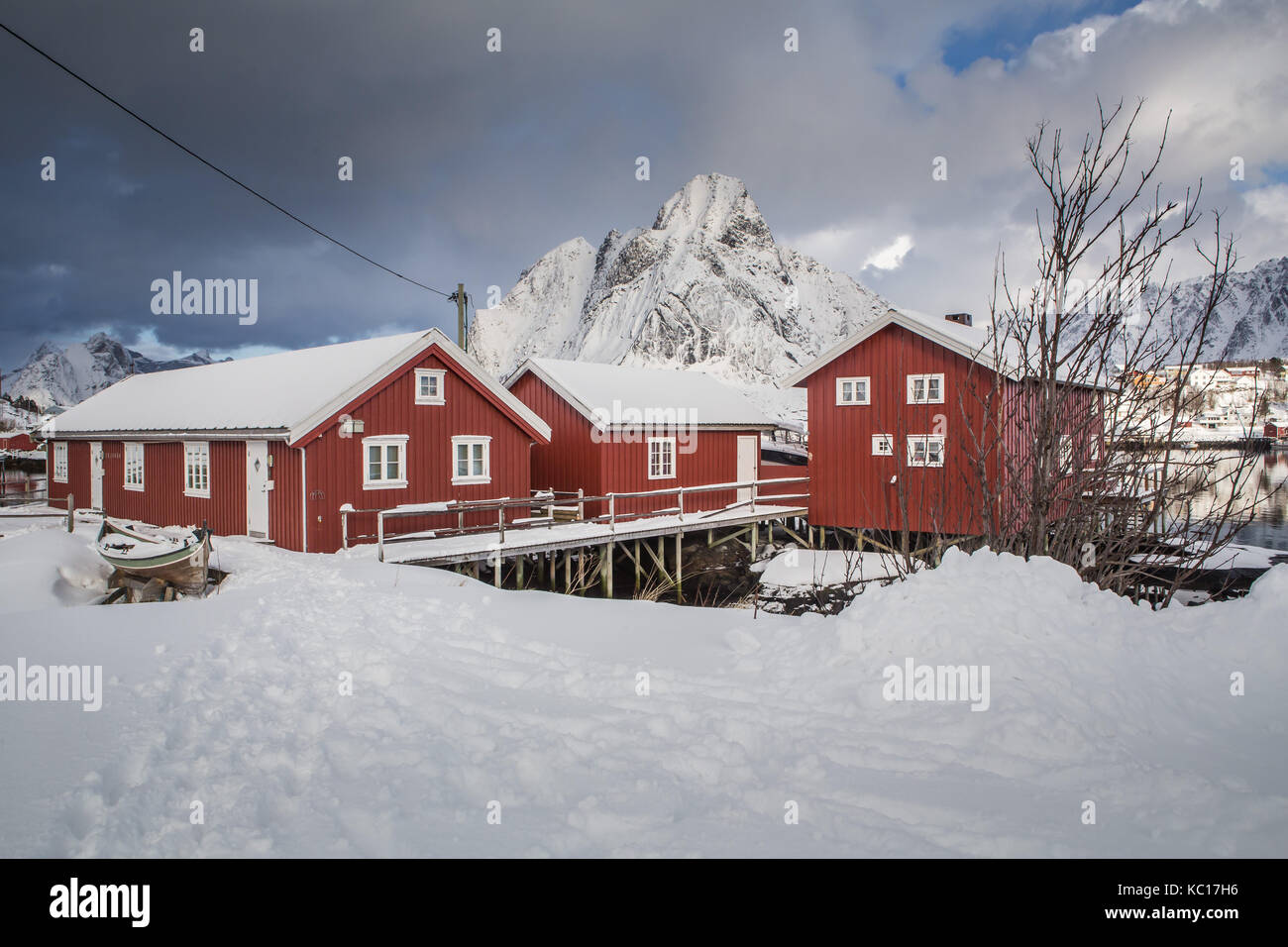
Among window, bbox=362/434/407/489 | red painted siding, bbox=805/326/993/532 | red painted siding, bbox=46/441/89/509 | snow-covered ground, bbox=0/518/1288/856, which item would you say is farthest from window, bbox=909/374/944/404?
red painted siding, bbox=46/441/89/509

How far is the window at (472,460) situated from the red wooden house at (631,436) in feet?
12.9

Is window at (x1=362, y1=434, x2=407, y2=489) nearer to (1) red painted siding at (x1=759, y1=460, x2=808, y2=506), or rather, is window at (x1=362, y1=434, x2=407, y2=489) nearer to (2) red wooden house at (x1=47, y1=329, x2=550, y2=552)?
(2) red wooden house at (x1=47, y1=329, x2=550, y2=552)

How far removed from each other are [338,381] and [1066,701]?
1478 centimetres

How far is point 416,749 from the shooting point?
4.42 metres

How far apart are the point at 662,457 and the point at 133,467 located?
1490 centimetres

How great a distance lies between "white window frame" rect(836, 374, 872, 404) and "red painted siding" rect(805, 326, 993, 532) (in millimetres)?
92

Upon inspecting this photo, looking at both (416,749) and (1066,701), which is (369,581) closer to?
(416,749)

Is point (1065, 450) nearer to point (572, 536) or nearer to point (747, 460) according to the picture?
point (572, 536)

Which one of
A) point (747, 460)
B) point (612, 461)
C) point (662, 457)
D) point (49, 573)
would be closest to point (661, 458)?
point (662, 457)

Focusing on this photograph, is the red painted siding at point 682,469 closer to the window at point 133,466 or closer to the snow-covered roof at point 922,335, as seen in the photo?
the snow-covered roof at point 922,335

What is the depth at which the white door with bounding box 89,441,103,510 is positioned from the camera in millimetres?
20605

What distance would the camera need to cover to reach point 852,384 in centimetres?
2106

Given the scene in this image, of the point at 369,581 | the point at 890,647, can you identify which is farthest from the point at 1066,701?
the point at 369,581

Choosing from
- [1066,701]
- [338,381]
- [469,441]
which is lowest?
[1066,701]
